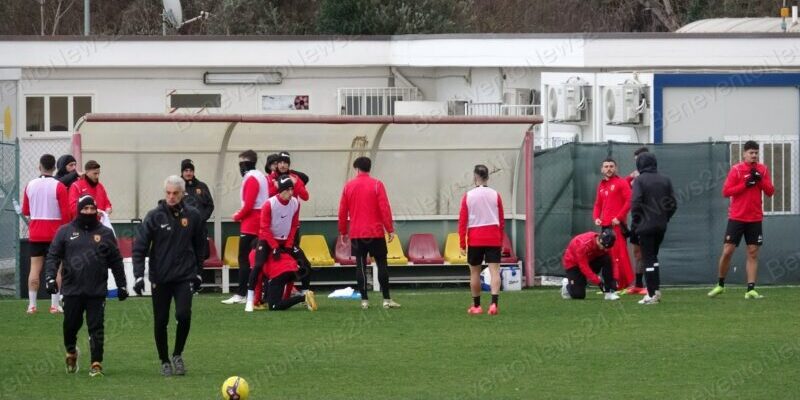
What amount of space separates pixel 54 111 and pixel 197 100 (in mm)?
2920

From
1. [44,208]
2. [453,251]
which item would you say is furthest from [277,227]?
[453,251]

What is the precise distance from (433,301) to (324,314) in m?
2.14

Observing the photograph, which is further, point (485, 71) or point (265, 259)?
point (485, 71)

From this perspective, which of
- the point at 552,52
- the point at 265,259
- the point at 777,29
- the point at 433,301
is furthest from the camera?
the point at 777,29

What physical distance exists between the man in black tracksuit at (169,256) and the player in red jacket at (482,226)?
17.0ft

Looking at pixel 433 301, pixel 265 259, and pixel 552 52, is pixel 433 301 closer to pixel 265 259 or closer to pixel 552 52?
pixel 265 259

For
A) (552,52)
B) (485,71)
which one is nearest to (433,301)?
(552,52)

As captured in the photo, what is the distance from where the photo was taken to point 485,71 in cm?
3089

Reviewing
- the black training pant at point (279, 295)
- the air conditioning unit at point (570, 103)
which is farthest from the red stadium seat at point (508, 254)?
the black training pant at point (279, 295)

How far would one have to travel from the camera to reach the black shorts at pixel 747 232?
19109 millimetres

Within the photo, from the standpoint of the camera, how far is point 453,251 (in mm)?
22797

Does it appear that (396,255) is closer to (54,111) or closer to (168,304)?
(168,304)

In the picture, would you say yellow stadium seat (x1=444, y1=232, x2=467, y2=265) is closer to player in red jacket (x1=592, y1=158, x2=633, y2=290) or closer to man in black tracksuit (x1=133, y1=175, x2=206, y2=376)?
player in red jacket (x1=592, y1=158, x2=633, y2=290)

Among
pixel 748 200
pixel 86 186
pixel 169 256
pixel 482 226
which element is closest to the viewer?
pixel 169 256
